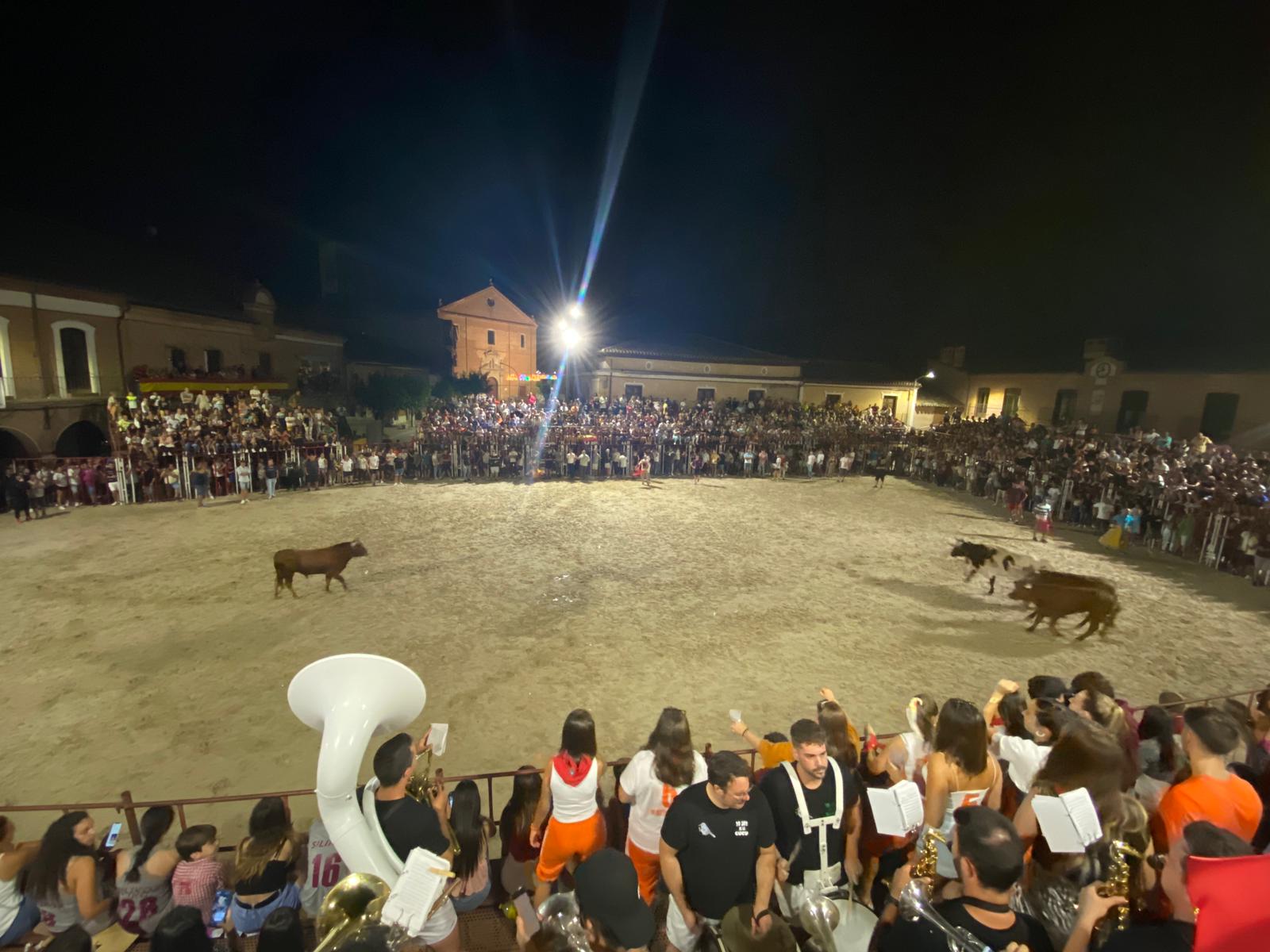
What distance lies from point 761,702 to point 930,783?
3.62m

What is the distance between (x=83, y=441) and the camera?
771 inches

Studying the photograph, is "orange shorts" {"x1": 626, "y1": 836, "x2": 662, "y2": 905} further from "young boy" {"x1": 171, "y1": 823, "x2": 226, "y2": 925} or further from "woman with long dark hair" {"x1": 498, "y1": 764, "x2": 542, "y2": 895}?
"young boy" {"x1": 171, "y1": 823, "x2": 226, "y2": 925}

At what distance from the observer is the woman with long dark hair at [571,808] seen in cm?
318

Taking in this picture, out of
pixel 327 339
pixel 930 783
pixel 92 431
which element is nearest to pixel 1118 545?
pixel 930 783

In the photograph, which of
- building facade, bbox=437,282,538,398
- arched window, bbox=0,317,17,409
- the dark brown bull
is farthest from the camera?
building facade, bbox=437,282,538,398

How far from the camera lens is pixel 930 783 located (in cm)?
312

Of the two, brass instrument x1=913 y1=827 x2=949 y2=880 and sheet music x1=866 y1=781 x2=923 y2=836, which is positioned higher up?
sheet music x1=866 y1=781 x2=923 y2=836

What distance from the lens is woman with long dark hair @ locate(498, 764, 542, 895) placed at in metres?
3.47

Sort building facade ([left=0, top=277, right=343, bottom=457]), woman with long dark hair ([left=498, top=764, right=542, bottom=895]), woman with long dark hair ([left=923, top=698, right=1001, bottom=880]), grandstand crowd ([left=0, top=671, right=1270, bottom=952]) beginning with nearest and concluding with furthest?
grandstand crowd ([left=0, top=671, right=1270, bottom=952]) → woman with long dark hair ([left=923, top=698, right=1001, bottom=880]) → woman with long dark hair ([left=498, top=764, right=542, bottom=895]) → building facade ([left=0, top=277, right=343, bottom=457])

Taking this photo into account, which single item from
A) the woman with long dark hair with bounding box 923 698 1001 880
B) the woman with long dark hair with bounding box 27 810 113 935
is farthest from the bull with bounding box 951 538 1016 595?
the woman with long dark hair with bounding box 27 810 113 935

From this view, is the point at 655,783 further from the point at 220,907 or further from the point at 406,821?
the point at 220,907

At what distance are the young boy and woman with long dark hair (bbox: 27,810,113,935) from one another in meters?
0.47

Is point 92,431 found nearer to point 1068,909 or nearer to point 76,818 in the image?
point 76,818

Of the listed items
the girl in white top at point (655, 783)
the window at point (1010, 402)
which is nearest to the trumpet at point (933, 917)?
the girl in white top at point (655, 783)
